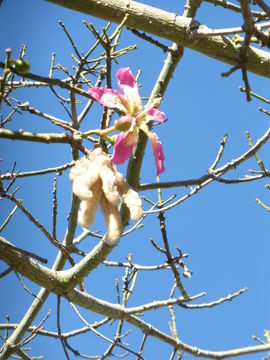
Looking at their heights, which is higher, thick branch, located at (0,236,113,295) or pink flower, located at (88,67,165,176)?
pink flower, located at (88,67,165,176)

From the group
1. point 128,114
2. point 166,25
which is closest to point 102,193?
point 128,114

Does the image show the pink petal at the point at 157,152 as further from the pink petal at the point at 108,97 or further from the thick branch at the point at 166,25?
the thick branch at the point at 166,25

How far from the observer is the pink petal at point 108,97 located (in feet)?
5.35

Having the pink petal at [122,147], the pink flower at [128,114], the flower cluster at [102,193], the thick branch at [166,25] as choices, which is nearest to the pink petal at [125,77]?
the pink flower at [128,114]

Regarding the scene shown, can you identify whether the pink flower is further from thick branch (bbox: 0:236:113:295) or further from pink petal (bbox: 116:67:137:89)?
thick branch (bbox: 0:236:113:295)

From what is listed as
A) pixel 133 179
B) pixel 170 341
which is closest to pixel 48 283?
pixel 133 179

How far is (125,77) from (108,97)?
0.46 ft

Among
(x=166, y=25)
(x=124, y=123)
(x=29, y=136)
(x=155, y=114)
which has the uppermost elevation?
(x=166, y=25)

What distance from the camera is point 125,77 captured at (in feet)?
5.74

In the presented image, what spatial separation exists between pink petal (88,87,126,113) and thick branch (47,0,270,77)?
698mm

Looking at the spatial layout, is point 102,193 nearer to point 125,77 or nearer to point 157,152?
point 157,152

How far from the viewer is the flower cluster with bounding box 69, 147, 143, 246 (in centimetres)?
133

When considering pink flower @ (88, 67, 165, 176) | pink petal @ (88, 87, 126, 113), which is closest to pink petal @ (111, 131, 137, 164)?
pink flower @ (88, 67, 165, 176)

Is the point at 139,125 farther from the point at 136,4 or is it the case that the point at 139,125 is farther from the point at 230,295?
the point at 230,295
